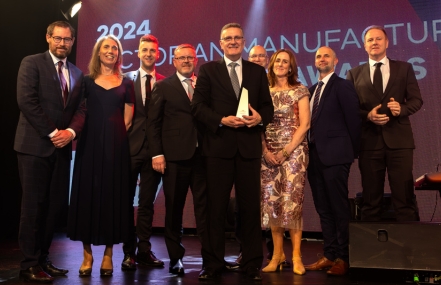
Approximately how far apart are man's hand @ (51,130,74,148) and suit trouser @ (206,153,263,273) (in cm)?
98

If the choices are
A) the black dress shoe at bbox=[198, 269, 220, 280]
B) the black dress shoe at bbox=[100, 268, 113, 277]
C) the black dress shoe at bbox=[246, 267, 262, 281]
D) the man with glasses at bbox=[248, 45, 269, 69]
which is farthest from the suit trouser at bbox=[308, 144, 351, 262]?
the black dress shoe at bbox=[100, 268, 113, 277]

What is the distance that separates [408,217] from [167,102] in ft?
6.53

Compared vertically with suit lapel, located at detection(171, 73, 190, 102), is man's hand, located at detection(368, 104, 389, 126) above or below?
below

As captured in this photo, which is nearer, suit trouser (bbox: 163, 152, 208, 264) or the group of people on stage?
the group of people on stage

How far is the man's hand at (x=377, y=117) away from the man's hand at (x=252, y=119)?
97cm

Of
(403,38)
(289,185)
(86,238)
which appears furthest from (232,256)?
(403,38)

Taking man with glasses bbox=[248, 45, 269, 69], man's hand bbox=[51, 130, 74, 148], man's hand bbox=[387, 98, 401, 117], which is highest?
man with glasses bbox=[248, 45, 269, 69]

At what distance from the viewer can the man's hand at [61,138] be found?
3252mm

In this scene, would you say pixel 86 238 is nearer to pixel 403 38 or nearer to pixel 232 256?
pixel 232 256

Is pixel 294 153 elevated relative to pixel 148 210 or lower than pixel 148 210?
elevated

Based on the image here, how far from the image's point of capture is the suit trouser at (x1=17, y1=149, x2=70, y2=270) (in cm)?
319

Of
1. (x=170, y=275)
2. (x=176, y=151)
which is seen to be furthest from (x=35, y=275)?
(x=176, y=151)

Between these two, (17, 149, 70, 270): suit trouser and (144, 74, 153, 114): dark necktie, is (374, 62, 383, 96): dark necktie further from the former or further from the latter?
(17, 149, 70, 270): suit trouser

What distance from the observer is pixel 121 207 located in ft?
11.2
